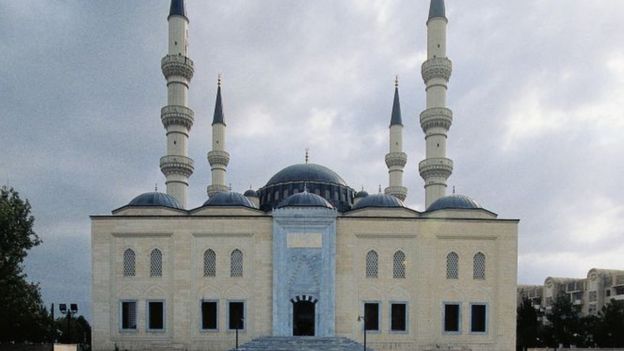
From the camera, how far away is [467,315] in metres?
25.1

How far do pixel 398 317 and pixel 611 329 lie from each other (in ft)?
58.8

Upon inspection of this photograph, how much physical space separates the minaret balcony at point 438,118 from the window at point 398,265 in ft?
38.7

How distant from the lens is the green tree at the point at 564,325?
34.9 m

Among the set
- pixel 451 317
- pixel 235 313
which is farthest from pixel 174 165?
pixel 451 317

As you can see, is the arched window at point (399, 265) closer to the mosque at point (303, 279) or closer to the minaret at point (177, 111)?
the mosque at point (303, 279)

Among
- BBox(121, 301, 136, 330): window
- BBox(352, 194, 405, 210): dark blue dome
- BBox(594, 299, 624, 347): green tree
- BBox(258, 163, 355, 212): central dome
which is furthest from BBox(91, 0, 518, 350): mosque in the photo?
BBox(594, 299, 624, 347): green tree

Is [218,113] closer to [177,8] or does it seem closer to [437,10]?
[177,8]

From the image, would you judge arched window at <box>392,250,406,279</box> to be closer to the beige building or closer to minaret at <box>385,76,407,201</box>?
minaret at <box>385,76,407,201</box>

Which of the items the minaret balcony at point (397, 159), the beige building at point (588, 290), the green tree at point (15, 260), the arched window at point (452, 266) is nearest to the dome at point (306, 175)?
the minaret balcony at point (397, 159)

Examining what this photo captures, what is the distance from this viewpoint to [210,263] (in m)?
25.4

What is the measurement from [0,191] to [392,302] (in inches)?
798

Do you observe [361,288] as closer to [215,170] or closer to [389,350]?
[389,350]

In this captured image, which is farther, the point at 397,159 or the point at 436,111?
the point at 397,159

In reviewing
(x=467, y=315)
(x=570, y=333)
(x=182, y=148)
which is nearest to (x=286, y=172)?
(x=182, y=148)
